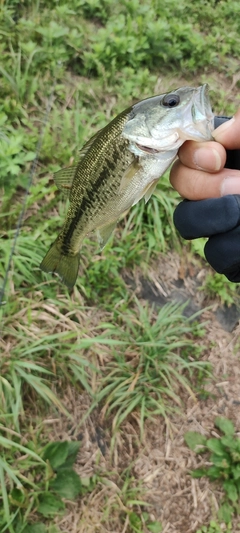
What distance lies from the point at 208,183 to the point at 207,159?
11 cm

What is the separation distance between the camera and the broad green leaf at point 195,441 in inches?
116

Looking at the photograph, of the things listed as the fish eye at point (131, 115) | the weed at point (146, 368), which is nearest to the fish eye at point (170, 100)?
the fish eye at point (131, 115)

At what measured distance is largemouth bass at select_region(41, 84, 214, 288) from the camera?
1.48 meters

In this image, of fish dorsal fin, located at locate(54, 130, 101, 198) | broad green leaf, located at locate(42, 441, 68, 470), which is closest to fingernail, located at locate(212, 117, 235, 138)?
fish dorsal fin, located at locate(54, 130, 101, 198)

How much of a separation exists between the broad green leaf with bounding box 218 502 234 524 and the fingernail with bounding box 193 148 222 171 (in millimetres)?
2291

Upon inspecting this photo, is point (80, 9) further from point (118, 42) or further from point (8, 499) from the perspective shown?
point (8, 499)

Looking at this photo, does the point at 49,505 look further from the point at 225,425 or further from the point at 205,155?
the point at 205,155

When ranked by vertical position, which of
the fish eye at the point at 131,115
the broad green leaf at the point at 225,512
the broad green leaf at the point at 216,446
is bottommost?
the broad green leaf at the point at 225,512

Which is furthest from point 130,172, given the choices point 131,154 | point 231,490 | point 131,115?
point 231,490

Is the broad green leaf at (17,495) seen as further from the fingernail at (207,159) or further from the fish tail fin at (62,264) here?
the fingernail at (207,159)

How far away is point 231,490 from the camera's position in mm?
2758

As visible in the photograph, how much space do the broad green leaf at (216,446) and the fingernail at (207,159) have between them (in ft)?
6.72

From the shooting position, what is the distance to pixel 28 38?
3844mm

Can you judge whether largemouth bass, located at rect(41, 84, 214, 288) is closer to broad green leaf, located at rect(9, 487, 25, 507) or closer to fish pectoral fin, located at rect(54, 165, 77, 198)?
fish pectoral fin, located at rect(54, 165, 77, 198)
